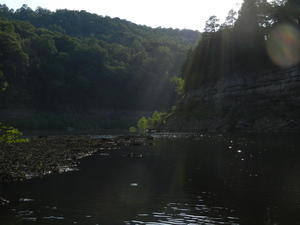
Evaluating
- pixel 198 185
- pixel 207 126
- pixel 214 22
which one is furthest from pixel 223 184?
pixel 214 22

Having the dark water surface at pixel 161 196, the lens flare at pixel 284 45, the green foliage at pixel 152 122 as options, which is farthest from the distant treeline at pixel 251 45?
the dark water surface at pixel 161 196

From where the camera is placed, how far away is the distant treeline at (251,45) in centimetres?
9288

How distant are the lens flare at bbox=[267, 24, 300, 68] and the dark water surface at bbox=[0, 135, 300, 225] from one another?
62097mm

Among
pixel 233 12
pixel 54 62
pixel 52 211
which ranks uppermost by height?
pixel 233 12

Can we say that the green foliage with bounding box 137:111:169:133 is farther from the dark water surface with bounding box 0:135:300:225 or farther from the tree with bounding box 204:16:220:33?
the dark water surface with bounding box 0:135:300:225

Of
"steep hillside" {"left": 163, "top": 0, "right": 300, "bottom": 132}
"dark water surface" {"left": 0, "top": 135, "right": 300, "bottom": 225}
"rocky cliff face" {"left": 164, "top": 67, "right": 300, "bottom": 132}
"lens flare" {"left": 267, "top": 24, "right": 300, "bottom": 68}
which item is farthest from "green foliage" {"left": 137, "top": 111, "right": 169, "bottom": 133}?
"dark water surface" {"left": 0, "top": 135, "right": 300, "bottom": 225}

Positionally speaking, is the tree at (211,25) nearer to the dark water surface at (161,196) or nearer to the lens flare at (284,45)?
the lens flare at (284,45)

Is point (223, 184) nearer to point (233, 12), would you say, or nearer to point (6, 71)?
point (233, 12)

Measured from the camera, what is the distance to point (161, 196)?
1947 cm

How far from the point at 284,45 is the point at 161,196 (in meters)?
84.9

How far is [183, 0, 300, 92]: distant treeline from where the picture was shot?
92.9 meters

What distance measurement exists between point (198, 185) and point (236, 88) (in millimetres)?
73376

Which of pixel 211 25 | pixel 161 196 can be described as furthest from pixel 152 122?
pixel 161 196

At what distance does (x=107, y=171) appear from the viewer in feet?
92.1
